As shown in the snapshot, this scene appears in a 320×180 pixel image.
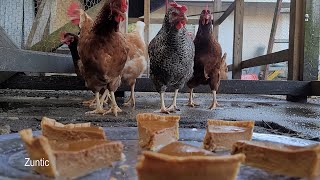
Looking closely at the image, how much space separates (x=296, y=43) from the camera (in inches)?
140

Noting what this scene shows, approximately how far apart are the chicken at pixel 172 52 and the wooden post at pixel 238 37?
2878 mm

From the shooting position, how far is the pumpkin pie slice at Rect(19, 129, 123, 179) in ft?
2.03

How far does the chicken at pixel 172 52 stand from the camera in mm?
2500

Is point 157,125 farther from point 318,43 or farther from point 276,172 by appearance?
point 318,43

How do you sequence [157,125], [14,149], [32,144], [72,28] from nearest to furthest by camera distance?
[32,144], [14,149], [157,125], [72,28]

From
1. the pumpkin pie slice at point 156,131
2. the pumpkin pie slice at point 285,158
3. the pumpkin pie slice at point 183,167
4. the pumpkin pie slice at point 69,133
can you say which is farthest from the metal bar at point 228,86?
the pumpkin pie slice at point 183,167

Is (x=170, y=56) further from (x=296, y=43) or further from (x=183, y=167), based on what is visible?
(x=183, y=167)

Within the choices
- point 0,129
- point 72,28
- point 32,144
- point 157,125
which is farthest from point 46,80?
point 32,144

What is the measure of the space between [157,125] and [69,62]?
9.12 feet

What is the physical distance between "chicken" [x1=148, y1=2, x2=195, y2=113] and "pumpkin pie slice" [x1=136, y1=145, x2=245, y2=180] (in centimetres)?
191

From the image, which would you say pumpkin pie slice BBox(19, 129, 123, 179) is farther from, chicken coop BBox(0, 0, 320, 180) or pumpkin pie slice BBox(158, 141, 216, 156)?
pumpkin pie slice BBox(158, 141, 216, 156)

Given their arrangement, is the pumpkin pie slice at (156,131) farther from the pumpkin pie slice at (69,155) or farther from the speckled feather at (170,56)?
the speckled feather at (170,56)

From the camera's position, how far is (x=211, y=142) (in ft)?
2.80

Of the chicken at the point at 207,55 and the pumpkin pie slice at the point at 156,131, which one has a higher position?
the chicken at the point at 207,55
